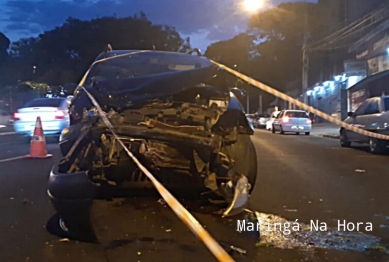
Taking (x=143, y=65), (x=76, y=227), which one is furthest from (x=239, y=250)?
(x=143, y=65)

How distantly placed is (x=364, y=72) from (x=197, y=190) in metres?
28.6

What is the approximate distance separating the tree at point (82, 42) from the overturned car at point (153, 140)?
4101 cm

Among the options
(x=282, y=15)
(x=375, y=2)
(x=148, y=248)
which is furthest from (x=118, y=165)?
(x=282, y=15)

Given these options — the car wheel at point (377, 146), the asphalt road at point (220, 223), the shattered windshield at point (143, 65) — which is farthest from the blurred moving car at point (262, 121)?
the shattered windshield at point (143, 65)

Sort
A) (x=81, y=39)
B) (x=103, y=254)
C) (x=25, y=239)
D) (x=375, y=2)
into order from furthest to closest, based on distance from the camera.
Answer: (x=81, y=39) → (x=375, y=2) → (x=25, y=239) → (x=103, y=254)

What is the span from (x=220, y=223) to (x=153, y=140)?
46.5 inches

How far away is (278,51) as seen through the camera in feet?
192

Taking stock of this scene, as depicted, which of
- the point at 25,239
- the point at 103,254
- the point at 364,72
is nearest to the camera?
the point at 103,254

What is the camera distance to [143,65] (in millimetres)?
7801

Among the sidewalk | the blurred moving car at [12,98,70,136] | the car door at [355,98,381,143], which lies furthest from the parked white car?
the blurred moving car at [12,98,70,136]

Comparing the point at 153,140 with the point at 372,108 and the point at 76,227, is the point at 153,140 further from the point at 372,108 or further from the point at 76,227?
the point at 372,108

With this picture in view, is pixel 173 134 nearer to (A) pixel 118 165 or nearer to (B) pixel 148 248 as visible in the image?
(A) pixel 118 165

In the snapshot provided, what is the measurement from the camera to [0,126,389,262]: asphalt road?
494cm

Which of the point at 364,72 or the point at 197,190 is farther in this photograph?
the point at 364,72
